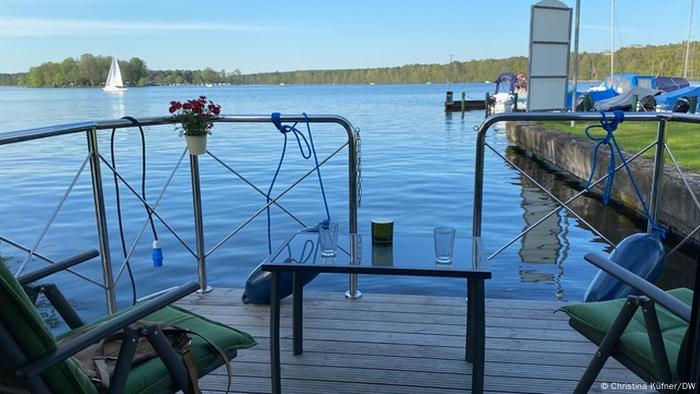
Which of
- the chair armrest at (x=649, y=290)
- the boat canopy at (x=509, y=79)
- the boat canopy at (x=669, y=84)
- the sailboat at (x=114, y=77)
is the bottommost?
the chair armrest at (x=649, y=290)

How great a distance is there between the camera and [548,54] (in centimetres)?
909

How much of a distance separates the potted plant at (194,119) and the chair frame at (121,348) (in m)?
1.17

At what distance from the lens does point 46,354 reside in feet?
3.91

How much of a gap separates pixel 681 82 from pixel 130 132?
23.4m

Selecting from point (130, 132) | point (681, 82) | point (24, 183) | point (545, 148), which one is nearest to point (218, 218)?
point (24, 183)

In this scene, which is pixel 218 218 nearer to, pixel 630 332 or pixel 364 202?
pixel 364 202

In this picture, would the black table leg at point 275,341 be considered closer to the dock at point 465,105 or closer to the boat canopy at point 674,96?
the boat canopy at point 674,96

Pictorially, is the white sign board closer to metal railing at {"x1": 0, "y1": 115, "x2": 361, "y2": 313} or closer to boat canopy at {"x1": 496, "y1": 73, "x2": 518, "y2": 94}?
metal railing at {"x1": 0, "y1": 115, "x2": 361, "y2": 313}

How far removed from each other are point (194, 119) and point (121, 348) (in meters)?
1.65

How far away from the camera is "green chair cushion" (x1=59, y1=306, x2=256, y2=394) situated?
1438mm

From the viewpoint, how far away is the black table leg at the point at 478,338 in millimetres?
1898

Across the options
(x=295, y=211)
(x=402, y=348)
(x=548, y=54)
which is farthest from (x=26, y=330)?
(x=548, y=54)

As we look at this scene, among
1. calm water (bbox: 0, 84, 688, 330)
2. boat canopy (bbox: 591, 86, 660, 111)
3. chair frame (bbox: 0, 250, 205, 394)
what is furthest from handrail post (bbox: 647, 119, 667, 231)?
boat canopy (bbox: 591, 86, 660, 111)

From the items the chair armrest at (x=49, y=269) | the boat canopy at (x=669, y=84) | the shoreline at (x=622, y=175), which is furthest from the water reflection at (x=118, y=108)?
the boat canopy at (x=669, y=84)
